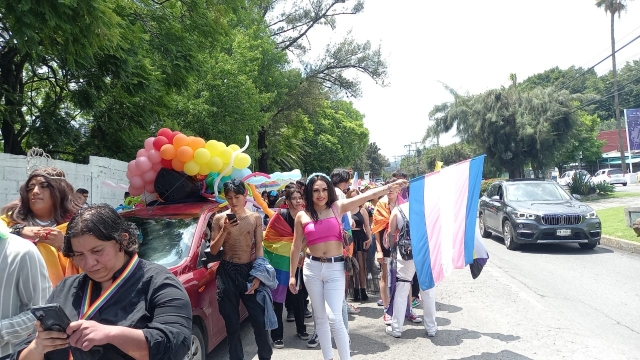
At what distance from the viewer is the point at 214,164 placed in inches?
226

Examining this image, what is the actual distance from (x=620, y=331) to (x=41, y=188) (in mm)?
5735

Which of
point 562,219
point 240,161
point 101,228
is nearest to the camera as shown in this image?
point 101,228

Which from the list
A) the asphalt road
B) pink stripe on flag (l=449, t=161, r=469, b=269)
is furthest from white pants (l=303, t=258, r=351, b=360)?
pink stripe on flag (l=449, t=161, r=469, b=269)

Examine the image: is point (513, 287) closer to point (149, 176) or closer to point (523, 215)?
point (523, 215)

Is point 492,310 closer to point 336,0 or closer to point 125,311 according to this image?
point 125,311

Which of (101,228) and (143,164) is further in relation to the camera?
(143,164)

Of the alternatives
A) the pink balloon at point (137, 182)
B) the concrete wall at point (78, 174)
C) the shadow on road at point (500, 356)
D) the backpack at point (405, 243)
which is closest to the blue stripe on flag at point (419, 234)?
the backpack at point (405, 243)

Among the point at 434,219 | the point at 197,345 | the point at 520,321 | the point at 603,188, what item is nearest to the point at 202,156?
the point at 197,345

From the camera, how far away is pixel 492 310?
6457 millimetres

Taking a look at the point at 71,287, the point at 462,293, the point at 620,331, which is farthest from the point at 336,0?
the point at 71,287

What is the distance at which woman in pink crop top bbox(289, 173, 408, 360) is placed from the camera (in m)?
4.24

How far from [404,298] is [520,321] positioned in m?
1.58

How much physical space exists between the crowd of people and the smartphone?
0.03m

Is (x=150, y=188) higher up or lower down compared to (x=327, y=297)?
higher up
